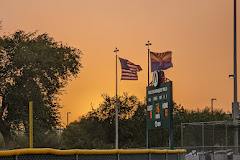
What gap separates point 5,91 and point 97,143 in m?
18.6

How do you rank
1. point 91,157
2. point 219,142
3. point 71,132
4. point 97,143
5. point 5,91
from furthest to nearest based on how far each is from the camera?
point 71,132 < point 97,143 < point 5,91 < point 219,142 < point 91,157

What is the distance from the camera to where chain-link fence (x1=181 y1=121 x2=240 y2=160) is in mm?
34641

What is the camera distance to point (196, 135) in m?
48.8

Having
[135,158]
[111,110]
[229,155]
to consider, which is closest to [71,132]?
[111,110]

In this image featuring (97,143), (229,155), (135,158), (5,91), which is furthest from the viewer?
(97,143)

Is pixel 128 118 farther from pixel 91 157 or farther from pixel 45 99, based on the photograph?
pixel 91 157

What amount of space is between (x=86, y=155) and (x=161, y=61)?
79.6 ft

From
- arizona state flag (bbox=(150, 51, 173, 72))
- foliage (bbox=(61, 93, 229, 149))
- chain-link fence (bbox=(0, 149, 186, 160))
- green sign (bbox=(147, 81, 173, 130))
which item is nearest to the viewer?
chain-link fence (bbox=(0, 149, 186, 160))

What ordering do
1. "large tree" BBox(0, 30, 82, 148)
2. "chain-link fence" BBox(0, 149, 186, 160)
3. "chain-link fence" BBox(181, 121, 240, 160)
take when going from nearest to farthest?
1. "chain-link fence" BBox(0, 149, 186, 160)
2. "chain-link fence" BBox(181, 121, 240, 160)
3. "large tree" BBox(0, 30, 82, 148)

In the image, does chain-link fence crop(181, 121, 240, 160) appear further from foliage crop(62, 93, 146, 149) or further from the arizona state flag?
foliage crop(62, 93, 146, 149)

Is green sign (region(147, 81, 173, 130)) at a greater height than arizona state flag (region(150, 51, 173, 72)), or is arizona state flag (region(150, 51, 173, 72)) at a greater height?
arizona state flag (region(150, 51, 173, 72))

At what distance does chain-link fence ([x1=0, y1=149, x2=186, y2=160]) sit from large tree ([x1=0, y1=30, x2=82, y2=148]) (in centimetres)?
4062

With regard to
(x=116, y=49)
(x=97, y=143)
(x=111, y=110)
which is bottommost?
(x=97, y=143)

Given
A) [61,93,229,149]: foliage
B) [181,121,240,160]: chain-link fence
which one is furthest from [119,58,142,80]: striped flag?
[61,93,229,149]: foliage
